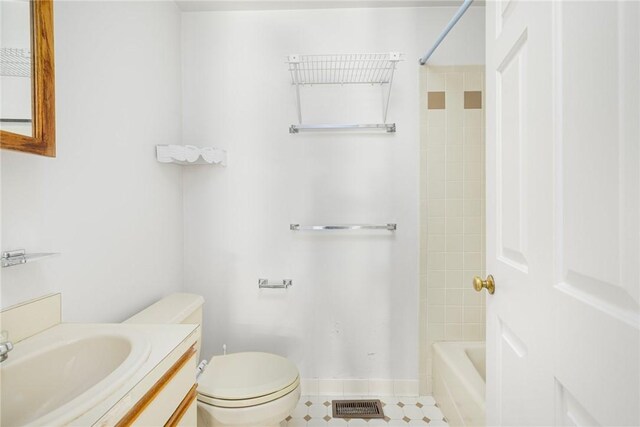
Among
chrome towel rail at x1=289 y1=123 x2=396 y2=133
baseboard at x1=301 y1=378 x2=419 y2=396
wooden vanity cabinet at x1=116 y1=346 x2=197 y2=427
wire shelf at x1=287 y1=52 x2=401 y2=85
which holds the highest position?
wire shelf at x1=287 y1=52 x2=401 y2=85

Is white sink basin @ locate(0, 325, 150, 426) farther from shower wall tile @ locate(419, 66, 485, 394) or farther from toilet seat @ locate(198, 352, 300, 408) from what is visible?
shower wall tile @ locate(419, 66, 485, 394)

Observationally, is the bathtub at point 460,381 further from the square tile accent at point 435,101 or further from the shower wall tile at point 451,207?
the square tile accent at point 435,101

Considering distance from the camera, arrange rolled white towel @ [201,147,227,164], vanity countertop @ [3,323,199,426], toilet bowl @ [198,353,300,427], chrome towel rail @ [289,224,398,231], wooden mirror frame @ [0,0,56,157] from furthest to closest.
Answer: chrome towel rail @ [289,224,398,231] < rolled white towel @ [201,147,227,164] < toilet bowl @ [198,353,300,427] < wooden mirror frame @ [0,0,56,157] < vanity countertop @ [3,323,199,426]

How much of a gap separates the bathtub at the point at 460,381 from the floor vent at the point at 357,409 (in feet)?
1.21

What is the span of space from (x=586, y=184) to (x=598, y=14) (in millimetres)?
282

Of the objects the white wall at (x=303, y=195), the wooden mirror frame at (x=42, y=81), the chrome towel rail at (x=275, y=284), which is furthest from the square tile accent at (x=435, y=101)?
the wooden mirror frame at (x=42, y=81)

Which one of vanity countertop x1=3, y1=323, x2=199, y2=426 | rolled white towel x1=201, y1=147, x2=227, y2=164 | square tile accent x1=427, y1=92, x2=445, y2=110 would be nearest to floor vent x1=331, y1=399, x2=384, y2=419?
vanity countertop x1=3, y1=323, x2=199, y2=426

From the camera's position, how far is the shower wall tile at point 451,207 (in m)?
1.91

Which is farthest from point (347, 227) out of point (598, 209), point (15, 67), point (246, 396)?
point (15, 67)

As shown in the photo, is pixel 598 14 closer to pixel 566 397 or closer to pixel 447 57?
pixel 566 397

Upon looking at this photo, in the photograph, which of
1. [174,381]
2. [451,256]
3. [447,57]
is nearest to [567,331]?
[174,381]

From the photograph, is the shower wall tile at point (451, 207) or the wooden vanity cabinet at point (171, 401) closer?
the wooden vanity cabinet at point (171, 401)

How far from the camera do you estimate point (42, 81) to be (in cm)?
91

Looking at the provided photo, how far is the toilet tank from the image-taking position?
134 centimetres
